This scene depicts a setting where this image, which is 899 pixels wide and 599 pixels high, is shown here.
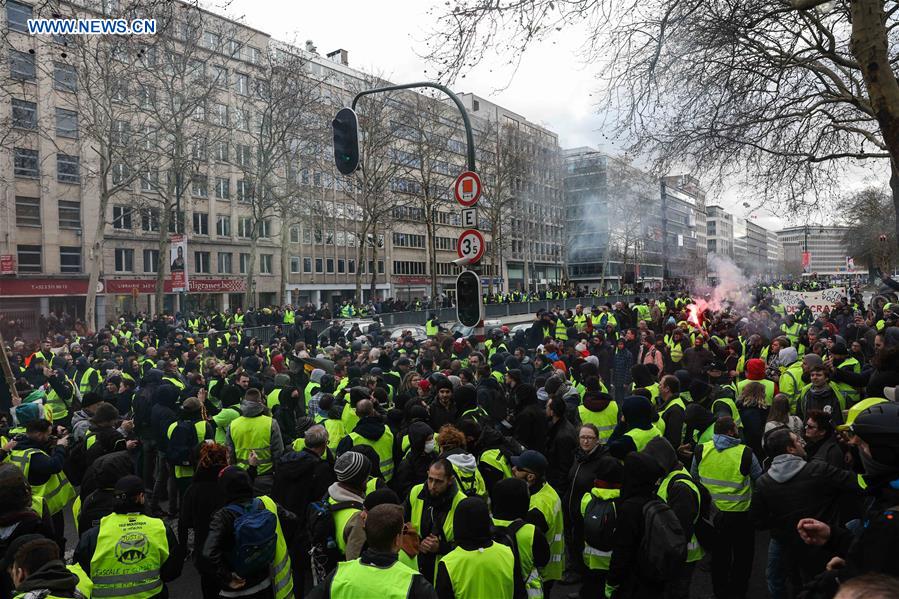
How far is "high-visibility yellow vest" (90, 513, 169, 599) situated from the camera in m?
3.54

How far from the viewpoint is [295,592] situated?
513cm

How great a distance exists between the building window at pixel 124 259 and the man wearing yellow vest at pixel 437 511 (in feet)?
139

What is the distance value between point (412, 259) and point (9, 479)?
61.3m

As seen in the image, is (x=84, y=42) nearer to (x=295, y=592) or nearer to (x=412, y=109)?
(x=412, y=109)

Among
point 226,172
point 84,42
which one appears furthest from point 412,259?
point 84,42

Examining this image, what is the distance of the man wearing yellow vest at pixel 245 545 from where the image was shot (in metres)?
3.64

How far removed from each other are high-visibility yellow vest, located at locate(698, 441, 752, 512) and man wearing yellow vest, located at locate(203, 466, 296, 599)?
3.35 m

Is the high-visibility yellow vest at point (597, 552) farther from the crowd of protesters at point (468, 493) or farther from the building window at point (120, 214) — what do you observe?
the building window at point (120, 214)

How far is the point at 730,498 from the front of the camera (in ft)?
15.8

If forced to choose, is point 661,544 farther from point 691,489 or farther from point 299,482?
point 299,482

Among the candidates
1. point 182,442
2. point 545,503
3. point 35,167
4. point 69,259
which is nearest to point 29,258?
point 69,259

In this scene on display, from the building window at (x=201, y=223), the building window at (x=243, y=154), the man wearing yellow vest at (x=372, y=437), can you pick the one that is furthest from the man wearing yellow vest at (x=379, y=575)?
the building window at (x=201, y=223)

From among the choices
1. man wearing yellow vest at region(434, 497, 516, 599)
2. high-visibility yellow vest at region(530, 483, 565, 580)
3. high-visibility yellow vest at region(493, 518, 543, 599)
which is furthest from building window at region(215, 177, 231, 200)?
man wearing yellow vest at region(434, 497, 516, 599)

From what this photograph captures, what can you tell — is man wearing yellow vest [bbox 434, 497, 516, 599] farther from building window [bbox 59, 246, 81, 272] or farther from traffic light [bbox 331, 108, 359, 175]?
building window [bbox 59, 246, 81, 272]
